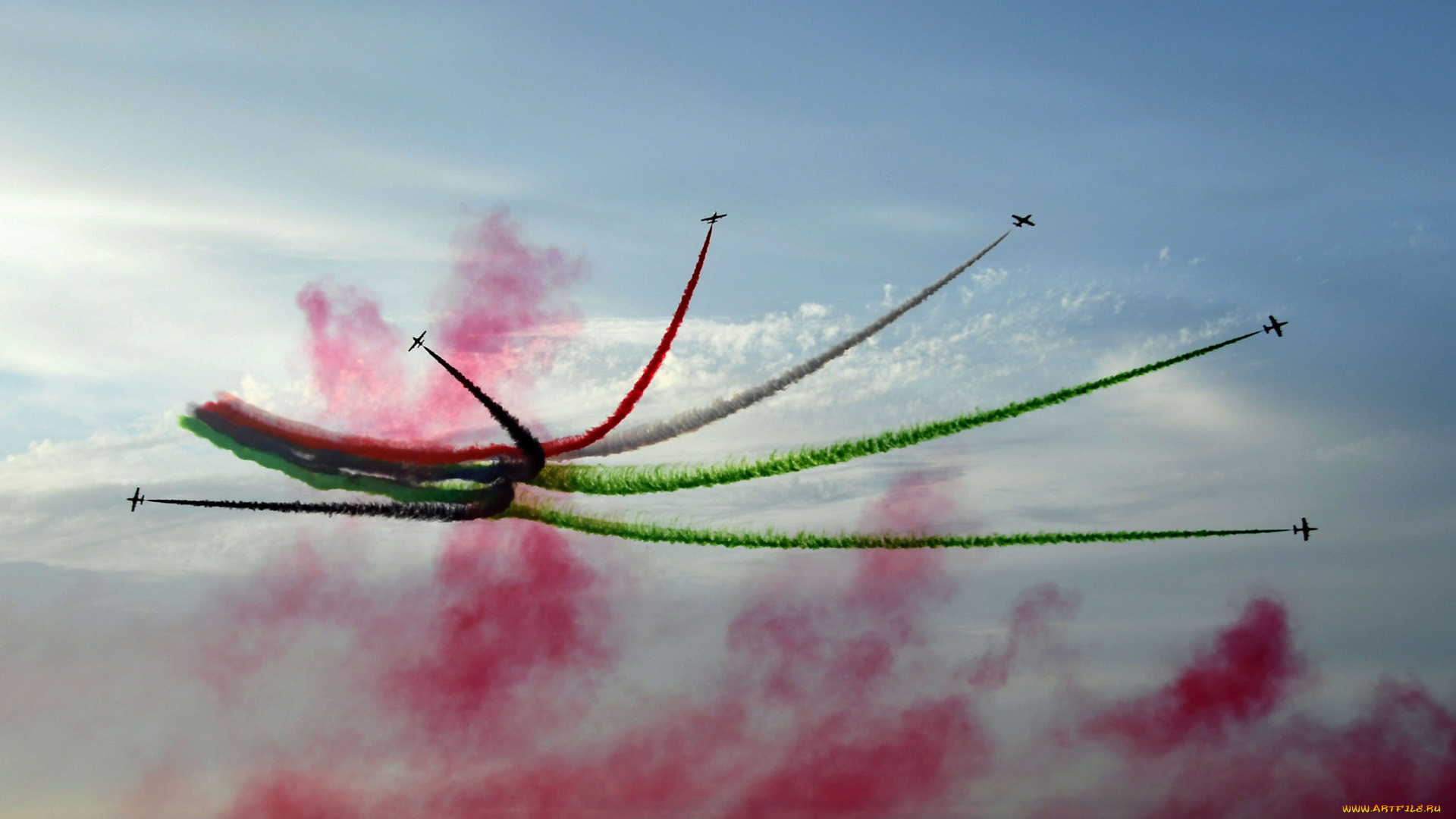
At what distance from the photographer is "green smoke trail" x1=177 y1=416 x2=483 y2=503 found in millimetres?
63656

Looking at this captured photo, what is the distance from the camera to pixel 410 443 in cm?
6531

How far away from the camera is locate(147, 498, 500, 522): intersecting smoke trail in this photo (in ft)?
199

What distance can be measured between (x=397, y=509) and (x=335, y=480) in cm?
364

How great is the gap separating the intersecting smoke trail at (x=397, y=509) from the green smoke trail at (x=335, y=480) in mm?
413

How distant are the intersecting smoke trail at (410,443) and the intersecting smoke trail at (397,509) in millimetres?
2491

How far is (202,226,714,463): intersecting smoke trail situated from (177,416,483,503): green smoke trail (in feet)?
3.66

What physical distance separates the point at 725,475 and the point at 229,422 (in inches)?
1053

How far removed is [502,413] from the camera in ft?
193

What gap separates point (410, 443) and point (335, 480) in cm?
438

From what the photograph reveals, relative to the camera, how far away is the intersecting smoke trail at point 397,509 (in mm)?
60750

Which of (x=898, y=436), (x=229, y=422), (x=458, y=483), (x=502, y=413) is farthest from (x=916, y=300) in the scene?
(x=229, y=422)

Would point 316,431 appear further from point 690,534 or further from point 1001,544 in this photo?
point 1001,544

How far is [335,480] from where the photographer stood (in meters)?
64.1

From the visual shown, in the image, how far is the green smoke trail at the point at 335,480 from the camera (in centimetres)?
6366
